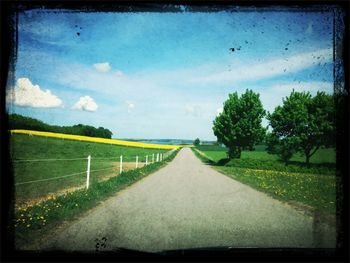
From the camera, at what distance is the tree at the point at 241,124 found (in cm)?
3146

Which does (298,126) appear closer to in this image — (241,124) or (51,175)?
(241,124)

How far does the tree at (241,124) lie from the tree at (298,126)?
4.69 metres

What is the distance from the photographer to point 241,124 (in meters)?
31.6

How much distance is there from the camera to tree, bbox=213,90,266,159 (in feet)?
103

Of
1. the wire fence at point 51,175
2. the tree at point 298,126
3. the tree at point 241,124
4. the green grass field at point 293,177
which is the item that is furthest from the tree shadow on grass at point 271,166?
the wire fence at point 51,175

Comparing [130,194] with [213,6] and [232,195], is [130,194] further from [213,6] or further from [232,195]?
[213,6]

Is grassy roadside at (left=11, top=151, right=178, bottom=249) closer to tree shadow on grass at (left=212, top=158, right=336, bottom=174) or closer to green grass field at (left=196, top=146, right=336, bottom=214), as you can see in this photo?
green grass field at (left=196, top=146, right=336, bottom=214)

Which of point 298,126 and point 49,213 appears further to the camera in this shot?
point 298,126

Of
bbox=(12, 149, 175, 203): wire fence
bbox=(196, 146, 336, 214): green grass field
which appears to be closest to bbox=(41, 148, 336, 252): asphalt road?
bbox=(196, 146, 336, 214): green grass field

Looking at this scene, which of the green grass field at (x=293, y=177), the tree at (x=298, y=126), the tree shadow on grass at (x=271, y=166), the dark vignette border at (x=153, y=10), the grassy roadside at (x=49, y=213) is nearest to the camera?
the dark vignette border at (x=153, y=10)

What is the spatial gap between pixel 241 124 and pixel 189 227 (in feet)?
88.1

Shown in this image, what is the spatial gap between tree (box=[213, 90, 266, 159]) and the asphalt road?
75.8ft

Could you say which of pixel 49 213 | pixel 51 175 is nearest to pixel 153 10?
pixel 49 213

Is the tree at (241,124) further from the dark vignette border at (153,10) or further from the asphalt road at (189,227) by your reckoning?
the dark vignette border at (153,10)
